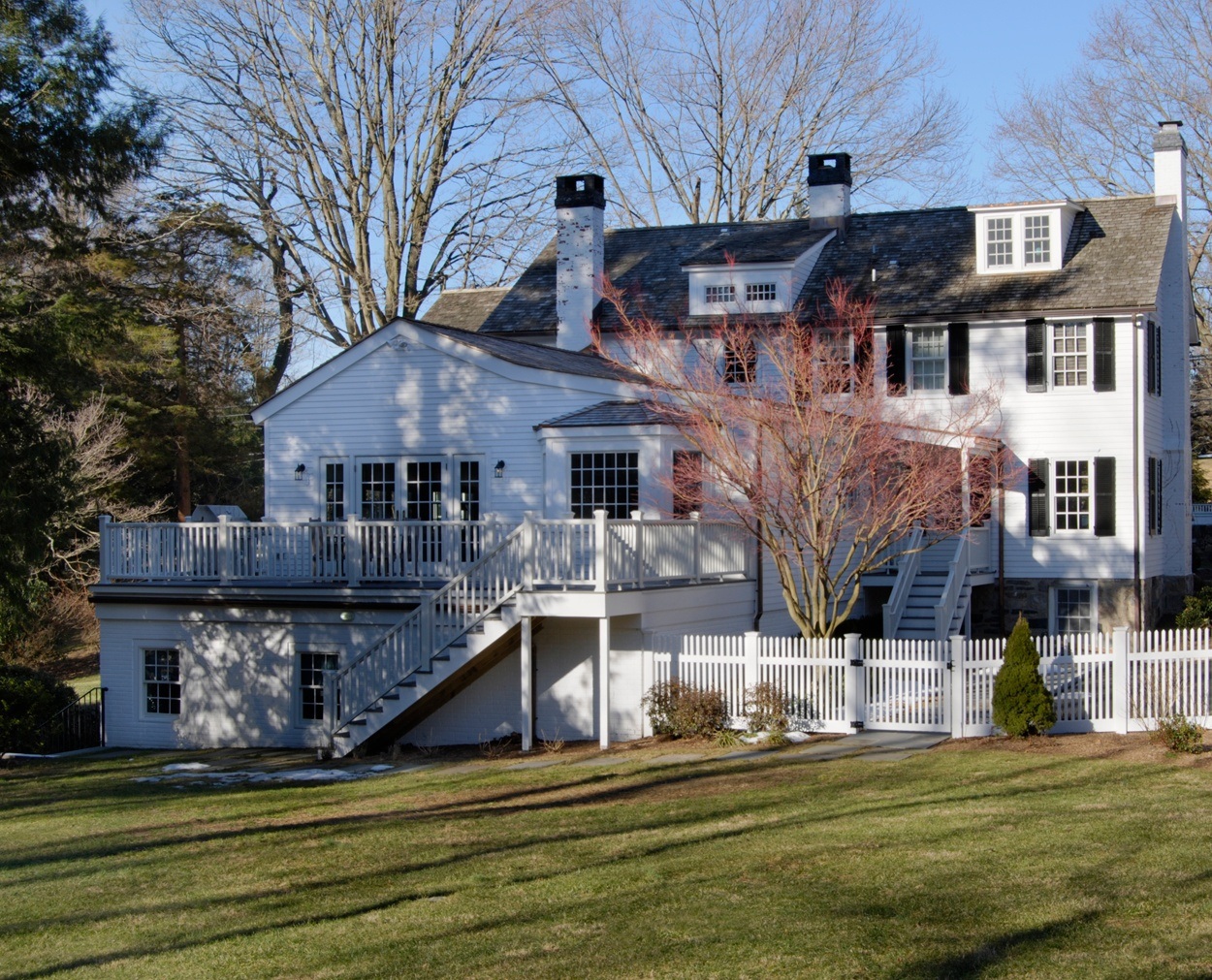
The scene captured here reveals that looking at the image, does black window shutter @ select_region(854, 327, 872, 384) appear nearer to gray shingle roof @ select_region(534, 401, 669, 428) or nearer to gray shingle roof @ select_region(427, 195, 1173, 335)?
gray shingle roof @ select_region(427, 195, 1173, 335)

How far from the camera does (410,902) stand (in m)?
11.1

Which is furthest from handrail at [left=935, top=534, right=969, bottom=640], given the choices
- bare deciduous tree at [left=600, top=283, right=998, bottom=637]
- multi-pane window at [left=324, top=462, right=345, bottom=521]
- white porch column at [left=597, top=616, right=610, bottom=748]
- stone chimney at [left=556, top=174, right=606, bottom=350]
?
multi-pane window at [left=324, top=462, right=345, bottom=521]

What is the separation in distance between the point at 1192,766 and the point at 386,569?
1148cm

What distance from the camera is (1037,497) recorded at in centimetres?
2780

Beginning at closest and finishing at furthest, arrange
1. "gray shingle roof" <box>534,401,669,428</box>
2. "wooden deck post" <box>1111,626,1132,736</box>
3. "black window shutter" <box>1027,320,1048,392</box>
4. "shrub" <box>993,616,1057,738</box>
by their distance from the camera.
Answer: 1. "shrub" <box>993,616,1057,738</box>
2. "wooden deck post" <box>1111,626,1132,736</box>
3. "gray shingle roof" <box>534,401,669,428</box>
4. "black window shutter" <box>1027,320,1048,392</box>

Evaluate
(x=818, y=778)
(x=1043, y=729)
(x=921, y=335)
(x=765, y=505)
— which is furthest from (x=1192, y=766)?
(x=921, y=335)

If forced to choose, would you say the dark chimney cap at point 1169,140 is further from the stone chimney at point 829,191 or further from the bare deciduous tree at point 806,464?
the bare deciduous tree at point 806,464

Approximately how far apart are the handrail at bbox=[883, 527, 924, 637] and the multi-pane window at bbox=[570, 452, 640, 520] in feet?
14.2

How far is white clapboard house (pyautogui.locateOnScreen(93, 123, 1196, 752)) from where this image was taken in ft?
67.0

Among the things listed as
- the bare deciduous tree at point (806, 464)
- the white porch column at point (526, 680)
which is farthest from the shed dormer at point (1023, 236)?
the white porch column at point (526, 680)

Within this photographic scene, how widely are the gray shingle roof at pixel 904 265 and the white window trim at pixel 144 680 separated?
10273 mm

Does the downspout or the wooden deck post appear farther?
the downspout

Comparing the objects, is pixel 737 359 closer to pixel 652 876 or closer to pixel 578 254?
pixel 578 254

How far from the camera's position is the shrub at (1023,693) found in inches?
691
